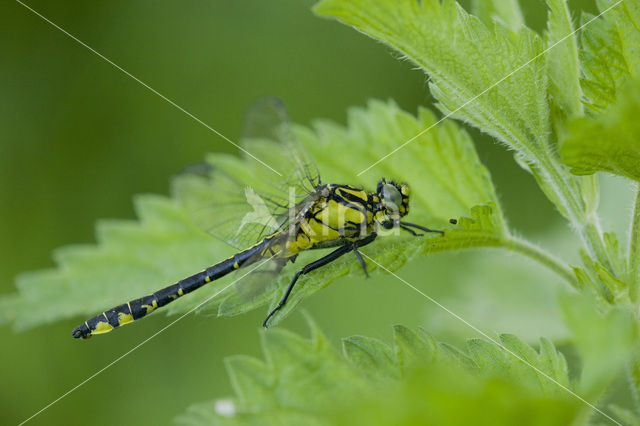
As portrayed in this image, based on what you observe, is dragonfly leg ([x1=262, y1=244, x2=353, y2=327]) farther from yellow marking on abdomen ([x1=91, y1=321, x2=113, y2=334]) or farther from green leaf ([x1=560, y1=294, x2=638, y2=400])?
green leaf ([x1=560, y1=294, x2=638, y2=400])

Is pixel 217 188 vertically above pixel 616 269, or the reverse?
pixel 217 188

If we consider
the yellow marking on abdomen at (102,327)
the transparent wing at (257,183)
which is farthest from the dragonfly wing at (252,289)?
the yellow marking on abdomen at (102,327)

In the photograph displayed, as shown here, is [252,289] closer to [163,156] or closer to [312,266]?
[312,266]

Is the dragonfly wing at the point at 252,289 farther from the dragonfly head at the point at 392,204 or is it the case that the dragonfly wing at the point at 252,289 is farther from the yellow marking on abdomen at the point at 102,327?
the yellow marking on abdomen at the point at 102,327

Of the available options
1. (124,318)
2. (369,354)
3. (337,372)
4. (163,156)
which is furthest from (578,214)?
(163,156)

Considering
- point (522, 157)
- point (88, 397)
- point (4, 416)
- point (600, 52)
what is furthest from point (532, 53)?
point (4, 416)

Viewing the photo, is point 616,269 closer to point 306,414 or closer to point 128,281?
point 306,414
